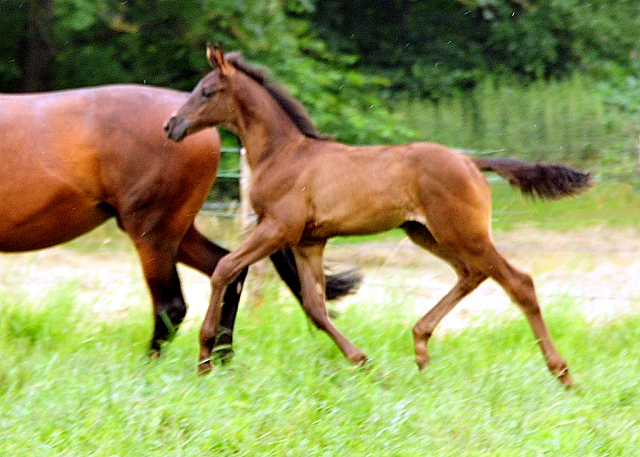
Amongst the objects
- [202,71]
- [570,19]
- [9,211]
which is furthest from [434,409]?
[570,19]

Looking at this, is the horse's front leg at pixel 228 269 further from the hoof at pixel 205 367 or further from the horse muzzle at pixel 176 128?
the horse muzzle at pixel 176 128

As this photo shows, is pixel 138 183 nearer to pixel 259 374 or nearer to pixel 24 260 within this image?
pixel 259 374

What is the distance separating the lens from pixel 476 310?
23.4 ft

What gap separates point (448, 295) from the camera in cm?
512

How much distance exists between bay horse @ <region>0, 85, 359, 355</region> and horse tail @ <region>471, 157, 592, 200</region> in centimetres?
161

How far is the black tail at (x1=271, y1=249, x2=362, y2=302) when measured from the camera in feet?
17.7

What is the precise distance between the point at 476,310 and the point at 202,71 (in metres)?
5.10

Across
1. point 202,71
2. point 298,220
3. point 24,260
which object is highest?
point 298,220

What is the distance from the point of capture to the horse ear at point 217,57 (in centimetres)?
493

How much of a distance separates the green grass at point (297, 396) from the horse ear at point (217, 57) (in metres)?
1.60

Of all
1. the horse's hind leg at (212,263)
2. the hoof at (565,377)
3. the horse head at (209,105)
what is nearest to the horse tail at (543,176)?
the hoof at (565,377)

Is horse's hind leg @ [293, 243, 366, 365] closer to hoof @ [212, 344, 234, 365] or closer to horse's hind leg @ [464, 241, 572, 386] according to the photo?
hoof @ [212, 344, 234, 365]

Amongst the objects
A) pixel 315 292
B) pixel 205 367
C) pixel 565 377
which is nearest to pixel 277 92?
pixel 315 292

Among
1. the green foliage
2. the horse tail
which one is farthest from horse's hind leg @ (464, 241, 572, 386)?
the green foliage
